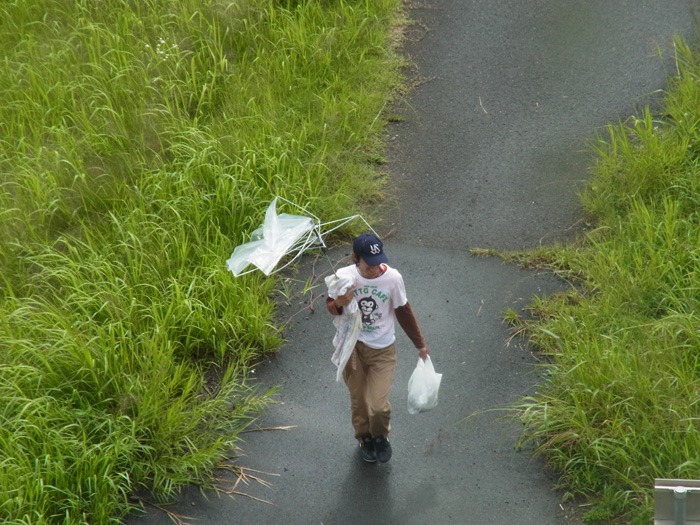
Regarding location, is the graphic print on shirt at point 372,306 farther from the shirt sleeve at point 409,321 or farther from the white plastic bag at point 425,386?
the white plastic bag at point 425,386

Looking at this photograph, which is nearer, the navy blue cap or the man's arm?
the navy blue cap

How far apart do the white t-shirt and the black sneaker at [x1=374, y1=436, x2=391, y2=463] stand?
798 millimetres

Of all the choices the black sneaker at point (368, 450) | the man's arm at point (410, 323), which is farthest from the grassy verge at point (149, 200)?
the man's arm at point (410, 323)

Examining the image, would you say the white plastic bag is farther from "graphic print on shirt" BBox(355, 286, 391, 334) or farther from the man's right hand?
the man's right hand

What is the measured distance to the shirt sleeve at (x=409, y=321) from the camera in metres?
5.95

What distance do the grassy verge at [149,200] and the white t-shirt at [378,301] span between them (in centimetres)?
143

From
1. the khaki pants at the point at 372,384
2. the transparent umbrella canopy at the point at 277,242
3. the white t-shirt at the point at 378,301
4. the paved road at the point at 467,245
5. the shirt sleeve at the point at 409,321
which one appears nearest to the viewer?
the white t-shirt at the point at 378,301

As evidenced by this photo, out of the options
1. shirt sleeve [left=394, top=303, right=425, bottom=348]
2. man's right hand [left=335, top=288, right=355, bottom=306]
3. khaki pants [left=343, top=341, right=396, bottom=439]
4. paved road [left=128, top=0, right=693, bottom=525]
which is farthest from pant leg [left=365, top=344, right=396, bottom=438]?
paved road [left=128, top=0, right=693, bottom=525]

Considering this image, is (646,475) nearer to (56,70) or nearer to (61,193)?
(61,193)

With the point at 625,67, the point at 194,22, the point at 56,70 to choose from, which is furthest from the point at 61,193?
the point at 625,67

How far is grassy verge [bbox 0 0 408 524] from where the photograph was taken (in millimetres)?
6348

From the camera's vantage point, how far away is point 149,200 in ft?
27.0

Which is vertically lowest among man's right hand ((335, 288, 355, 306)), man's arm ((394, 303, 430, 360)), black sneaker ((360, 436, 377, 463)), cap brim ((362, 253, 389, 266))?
black sneaker ((360, 436, 377, 463))

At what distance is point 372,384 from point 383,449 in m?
0.59
